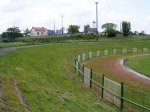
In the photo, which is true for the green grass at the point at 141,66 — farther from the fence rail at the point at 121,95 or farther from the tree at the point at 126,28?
the tree at the point at 126,28

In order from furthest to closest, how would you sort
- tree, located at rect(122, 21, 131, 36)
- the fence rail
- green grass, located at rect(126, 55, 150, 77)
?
tree, located at rect(122, 21, 131, 36), green grass, located at rect(126, 55, 150, 77), the fence rail

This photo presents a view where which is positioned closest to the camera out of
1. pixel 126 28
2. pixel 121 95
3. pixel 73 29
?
pixel 121 95

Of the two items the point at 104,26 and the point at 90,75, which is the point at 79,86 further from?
the point at 104,26

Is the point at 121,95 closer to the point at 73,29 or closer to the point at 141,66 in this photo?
the point at 141,66

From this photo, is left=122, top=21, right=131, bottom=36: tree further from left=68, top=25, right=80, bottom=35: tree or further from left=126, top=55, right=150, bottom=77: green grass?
left=126, top=55, right=150, bottom=77: green grass

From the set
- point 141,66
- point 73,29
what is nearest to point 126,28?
point 73,29

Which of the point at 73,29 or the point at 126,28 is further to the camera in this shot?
the point at 73,29

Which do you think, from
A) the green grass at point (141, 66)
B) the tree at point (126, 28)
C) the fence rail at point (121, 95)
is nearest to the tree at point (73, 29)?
the tree at point (126, 28)

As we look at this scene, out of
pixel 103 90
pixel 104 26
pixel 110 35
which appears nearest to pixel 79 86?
pixel 103 90

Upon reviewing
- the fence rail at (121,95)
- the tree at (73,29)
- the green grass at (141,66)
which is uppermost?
the tree at (73,29)

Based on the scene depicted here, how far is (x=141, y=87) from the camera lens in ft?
101

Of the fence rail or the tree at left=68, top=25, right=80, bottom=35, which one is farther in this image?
the tree at left=68, top=25, right=80, bottom=35

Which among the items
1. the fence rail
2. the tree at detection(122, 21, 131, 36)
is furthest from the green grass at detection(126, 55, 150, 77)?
the tree at detection(122, 21, 131, 36)

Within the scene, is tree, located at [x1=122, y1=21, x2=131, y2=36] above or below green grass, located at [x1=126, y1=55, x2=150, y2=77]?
above
